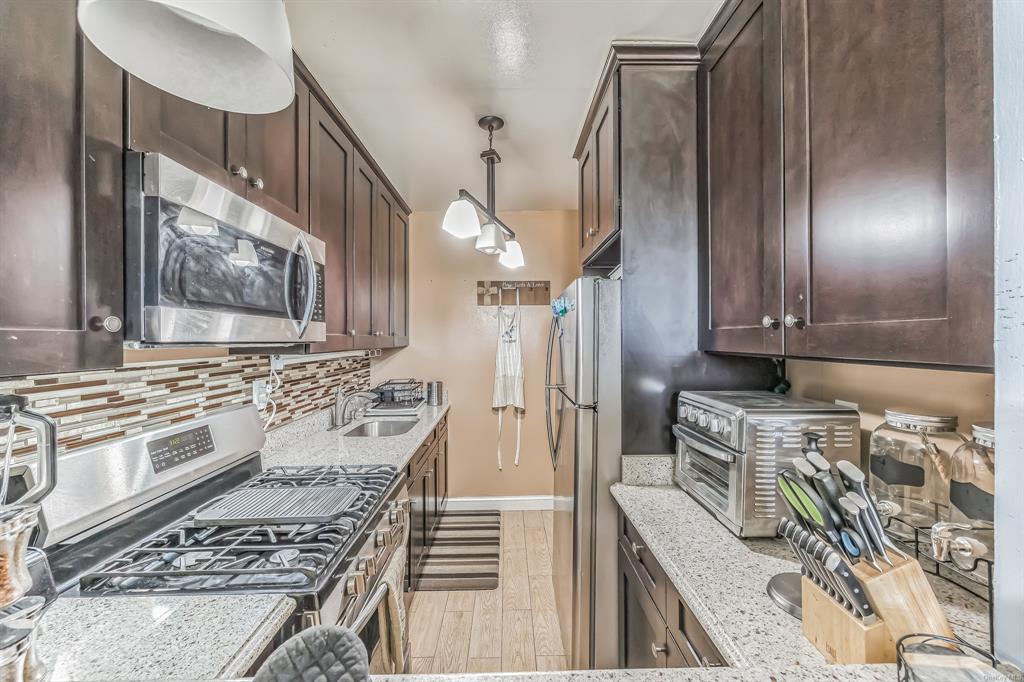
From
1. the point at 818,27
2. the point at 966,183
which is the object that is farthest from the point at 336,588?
the point at 818,27

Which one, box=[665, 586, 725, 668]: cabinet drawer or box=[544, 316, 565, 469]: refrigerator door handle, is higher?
box=[544, 316, 565, 469]: refrigerator door handle

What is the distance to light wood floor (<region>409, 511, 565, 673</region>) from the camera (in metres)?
1.91

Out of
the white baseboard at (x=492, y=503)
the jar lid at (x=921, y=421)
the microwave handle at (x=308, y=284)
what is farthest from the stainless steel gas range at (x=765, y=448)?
the white baseboard at (x=492, y=503)

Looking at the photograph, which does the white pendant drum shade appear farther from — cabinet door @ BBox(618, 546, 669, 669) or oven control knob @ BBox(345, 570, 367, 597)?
cabinet door @ BBox(618, 546, 669, 669)

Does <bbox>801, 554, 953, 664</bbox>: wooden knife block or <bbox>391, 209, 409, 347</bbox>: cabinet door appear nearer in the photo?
<bbox>801, 554, 953, 664</bbox>: wooden knife block

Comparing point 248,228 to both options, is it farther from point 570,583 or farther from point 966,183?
point 570,583

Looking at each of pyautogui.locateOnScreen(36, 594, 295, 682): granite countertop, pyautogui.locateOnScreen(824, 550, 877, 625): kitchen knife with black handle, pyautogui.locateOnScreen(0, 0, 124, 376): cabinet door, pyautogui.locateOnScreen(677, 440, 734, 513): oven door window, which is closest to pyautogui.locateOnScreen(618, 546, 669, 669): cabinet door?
pyautogui.locateOnScreen(677, 440, 734, 513): oven door window

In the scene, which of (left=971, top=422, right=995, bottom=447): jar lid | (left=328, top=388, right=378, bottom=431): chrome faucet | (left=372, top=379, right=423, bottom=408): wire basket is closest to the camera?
(left=971, top=422, right=995, bottom=447): jar lid

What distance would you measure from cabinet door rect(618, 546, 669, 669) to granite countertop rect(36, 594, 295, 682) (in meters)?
0.95

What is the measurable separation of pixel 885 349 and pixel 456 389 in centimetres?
303

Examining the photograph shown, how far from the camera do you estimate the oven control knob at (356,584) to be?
1.09 meters

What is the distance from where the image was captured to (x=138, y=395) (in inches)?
49.3

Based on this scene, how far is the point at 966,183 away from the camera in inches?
26.7

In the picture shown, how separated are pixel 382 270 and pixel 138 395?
162cm
